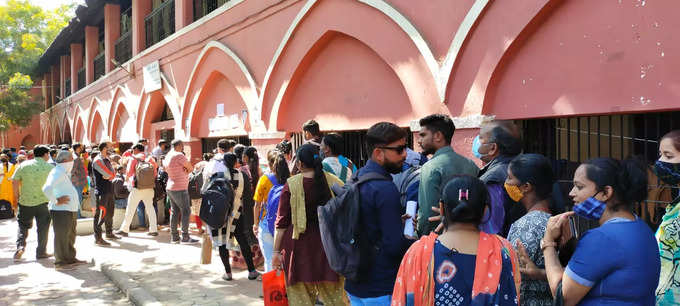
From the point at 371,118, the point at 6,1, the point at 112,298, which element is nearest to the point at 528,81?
the point at 371,118

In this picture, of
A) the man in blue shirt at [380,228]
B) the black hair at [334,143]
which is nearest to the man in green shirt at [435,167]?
the man in blue shirt at [380,228]

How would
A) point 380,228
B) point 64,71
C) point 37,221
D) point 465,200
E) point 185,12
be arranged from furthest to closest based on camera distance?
point 64,71 < point 185,12 < point 37,221 < point 380,228 < point 465,200

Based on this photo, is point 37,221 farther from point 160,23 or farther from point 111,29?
point 111,29

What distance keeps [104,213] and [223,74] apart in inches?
136

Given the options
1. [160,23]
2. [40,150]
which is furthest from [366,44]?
[160,23]

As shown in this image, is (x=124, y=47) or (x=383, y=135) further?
(x=124, y=47)

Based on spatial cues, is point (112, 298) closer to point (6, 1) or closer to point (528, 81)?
point (528, 81)

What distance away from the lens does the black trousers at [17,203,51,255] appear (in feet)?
23.7

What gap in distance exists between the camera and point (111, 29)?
17.5 metres

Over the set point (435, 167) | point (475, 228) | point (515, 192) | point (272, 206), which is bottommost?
point (272, 206)

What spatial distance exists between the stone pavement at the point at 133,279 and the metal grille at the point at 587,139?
128 inches

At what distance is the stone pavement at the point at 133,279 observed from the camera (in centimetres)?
533

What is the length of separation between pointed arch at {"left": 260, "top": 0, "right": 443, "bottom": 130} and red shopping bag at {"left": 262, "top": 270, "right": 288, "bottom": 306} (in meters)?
2.86

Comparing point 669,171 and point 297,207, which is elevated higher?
point 669,171
